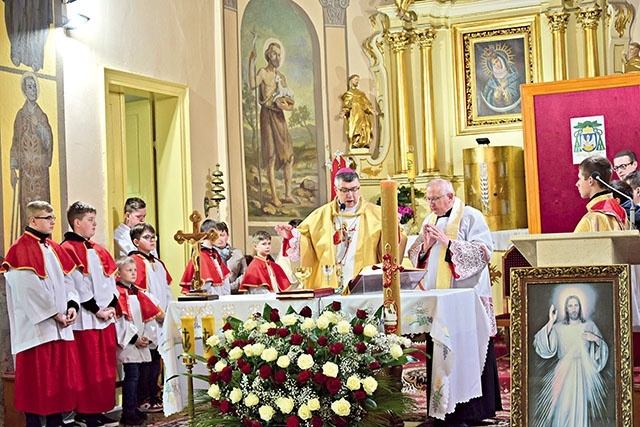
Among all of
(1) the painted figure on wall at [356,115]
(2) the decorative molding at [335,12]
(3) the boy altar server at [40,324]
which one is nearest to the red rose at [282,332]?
(3) the boy altar server at [40,324]

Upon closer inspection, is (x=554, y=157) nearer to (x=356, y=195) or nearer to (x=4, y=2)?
(x=356, y=195)

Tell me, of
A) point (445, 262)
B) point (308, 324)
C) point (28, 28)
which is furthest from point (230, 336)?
point (28, 28)

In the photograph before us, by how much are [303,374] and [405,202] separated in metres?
8.85

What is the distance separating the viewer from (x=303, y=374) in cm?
423

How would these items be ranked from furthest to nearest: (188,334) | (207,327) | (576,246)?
(188,334) < (207,327) < (576,246)

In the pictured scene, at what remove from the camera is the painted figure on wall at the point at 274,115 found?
1217cm

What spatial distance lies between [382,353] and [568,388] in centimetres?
107

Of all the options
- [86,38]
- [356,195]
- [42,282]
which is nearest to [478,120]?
[86,38]

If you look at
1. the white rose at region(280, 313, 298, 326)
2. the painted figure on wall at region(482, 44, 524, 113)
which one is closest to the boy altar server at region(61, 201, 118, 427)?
the white rose at region(280, 313, 298, 326)

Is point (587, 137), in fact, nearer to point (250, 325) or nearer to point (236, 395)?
point (250, 325)

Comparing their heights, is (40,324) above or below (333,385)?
above

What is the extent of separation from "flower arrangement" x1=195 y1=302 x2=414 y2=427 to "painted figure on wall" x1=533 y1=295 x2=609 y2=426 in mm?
836

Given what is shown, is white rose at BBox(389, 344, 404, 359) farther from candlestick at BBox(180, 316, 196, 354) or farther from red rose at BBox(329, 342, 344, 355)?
candlestick at BBox(180, 316, 196, 354)

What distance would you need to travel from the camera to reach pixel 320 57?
42.8 ft
